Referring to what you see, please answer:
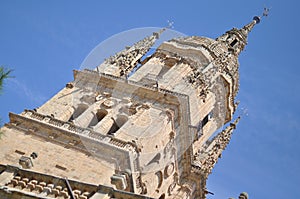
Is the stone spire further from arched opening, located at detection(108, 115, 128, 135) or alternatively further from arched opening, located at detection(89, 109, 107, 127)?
arched opening, located at detection(108, 115, 128, 135)

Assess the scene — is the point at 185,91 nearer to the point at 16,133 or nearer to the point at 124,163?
the point at 124,163

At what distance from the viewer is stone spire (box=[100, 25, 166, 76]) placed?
1462 inches

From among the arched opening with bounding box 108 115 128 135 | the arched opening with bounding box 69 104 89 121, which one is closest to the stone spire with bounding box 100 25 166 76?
the arched opening with bounding box 69 104 89 121

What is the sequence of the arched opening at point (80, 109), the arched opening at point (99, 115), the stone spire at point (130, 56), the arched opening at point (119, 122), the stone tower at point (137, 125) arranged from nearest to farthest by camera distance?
the stone tower at point (137, 125), the arched opening at point (119, 122), the arched opening at point (99, 115), the arched opening at point (80, 109), the stone spire at point (130, 56)

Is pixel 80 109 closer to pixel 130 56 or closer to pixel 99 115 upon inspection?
pixel 99 115

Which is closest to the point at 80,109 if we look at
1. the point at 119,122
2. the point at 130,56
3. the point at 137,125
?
the point at 119,122

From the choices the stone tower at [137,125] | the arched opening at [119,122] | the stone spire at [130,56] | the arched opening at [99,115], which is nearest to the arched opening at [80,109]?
the stone tower at [137,125]

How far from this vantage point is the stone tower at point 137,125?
26.6 m

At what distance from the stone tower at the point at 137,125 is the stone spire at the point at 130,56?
75mm

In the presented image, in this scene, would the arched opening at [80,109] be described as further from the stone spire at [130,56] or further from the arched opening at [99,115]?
the stone spire at [130,56]

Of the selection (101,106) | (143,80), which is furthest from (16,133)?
(143,80)

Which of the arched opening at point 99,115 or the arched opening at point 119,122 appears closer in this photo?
the arched opening at point 119,122

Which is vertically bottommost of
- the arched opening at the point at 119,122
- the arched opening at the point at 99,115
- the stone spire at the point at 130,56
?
the arched opening at the point at 119,122

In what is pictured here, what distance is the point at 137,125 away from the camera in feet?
101
